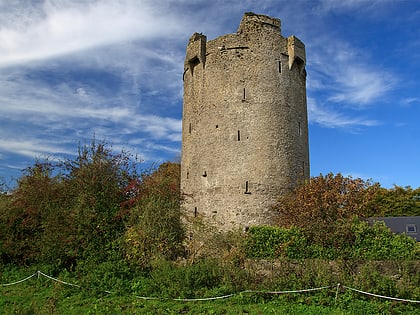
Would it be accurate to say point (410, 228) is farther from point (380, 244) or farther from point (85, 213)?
point (85, 213)

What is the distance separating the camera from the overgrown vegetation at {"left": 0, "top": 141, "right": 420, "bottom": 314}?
10.9 meters

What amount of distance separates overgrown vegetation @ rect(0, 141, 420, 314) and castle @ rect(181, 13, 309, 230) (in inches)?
43.4

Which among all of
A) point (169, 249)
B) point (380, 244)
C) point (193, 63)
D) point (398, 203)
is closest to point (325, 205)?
point (380, 244)

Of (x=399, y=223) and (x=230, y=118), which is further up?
(x=230, y=118)

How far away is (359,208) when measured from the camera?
614 inches

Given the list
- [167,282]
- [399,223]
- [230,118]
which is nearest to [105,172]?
[230,118]

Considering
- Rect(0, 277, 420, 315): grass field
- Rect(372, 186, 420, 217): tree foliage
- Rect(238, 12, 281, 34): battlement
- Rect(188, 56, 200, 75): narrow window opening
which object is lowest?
Rect(0, 277, 420, 315): grass field

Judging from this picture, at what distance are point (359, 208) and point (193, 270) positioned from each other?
23.8 ft

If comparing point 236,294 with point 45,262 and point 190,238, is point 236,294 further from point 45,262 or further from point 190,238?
point 45,262

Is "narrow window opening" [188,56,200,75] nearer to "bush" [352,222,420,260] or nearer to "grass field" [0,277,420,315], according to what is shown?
"bush" [352,222,420,260]

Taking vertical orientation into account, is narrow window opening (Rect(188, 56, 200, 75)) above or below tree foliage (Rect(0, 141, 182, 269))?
above

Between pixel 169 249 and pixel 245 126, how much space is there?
18.7 feet

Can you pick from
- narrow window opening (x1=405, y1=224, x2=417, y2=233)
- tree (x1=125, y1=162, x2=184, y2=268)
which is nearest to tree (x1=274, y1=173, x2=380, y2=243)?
tree (x1=125, y1=162, x2=184, y2=268)

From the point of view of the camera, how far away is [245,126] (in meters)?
16.7
